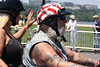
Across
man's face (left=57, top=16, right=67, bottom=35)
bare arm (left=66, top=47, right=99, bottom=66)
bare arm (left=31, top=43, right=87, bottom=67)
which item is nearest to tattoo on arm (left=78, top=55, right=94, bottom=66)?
bare arm (left=66, top=47, right=99, bottom=66)

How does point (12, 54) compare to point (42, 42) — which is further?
point (12, 54)

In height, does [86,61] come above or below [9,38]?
below

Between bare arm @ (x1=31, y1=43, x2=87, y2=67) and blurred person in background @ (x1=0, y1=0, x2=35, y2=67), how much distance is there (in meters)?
0.59

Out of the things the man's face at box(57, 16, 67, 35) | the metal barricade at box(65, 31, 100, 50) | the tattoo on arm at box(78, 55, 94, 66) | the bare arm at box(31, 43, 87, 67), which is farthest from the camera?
the metal barricade at box(65, 31, 100, 50)

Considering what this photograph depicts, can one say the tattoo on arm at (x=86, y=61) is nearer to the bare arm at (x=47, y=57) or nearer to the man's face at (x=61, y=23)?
the man's face at (x=61, y=23)

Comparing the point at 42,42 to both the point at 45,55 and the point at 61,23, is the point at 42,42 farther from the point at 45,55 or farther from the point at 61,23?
A: the point at 61,23

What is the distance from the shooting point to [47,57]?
2008 millimetres

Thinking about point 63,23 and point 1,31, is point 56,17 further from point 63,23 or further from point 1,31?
point 1,31

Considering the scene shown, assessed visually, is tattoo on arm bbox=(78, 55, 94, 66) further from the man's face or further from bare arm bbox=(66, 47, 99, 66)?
the man's face

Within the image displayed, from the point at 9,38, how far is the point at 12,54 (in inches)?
8.4

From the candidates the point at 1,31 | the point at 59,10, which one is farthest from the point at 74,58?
the point at 1,31

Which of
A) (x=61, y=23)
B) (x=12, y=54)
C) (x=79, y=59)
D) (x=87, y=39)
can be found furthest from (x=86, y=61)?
(x=87, y=39)

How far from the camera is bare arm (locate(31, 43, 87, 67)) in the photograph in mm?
1965

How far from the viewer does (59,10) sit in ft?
7.36
